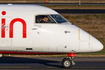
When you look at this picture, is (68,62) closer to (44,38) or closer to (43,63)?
(44,38)

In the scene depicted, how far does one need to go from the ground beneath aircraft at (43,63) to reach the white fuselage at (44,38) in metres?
1.64

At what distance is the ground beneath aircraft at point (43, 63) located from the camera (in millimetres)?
16234

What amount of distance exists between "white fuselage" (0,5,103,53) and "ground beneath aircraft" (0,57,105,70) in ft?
5.37

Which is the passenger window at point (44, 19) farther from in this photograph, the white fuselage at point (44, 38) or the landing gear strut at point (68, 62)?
the landing gear strut at point (68, 62)

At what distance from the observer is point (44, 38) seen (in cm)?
1483

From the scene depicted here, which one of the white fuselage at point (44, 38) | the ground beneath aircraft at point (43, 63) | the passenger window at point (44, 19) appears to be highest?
the passenger window at point (44, 19)

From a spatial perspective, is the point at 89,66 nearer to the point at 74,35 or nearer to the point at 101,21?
the point at 74,35

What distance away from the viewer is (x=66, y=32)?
14.7 metres

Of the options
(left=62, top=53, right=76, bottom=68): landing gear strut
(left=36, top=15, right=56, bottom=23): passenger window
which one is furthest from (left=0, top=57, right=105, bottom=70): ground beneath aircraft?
(left=36, top=15, right=56, bottom=23): passenger window

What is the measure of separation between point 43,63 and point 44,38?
3.43 m

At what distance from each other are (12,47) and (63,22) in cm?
314

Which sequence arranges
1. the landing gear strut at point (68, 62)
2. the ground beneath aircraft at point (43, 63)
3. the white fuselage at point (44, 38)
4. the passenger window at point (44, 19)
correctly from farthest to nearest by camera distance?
the ground beneath aircraft at point (43, 63) < the landing gear strut at point (68, 62) < the passenger window at point (44, 19) < the white fuselage at point (44, 38)

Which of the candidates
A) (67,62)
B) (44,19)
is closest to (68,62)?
(67,62)

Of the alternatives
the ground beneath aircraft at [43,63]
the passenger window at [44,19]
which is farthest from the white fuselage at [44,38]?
the ground beneath aircraft at [43,63]
